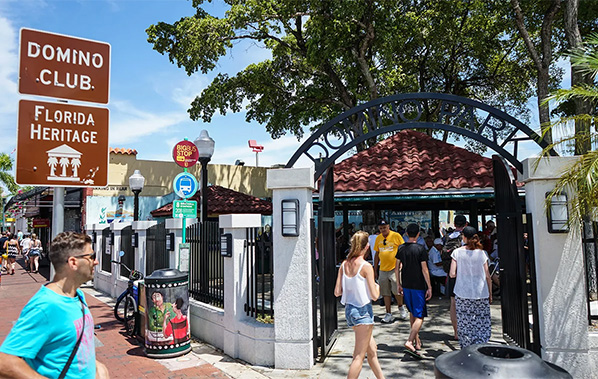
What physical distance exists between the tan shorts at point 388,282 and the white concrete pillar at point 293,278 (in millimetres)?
2587

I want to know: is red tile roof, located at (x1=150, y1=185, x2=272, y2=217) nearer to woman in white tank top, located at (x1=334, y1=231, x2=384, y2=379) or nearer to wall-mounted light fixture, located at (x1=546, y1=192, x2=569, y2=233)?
woman in white tank top, located at (x1=334, y1=231, x2=384, y2=379)

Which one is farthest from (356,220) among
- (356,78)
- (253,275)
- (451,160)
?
(253,275)

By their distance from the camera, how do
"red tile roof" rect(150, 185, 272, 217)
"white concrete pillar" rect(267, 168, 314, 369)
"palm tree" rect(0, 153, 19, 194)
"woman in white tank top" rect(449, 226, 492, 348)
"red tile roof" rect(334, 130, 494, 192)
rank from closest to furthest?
"woman in white tank top" rect(449, 226, 492, 348)
"white concrete pillar" rect(267, 168, 314, 369)
"red tile roof" rect(334, 130, 494, 192)
"red tile roof" rect(150, 185, 272, 217)
"palm tree" rect(0, 153, 19, 194)

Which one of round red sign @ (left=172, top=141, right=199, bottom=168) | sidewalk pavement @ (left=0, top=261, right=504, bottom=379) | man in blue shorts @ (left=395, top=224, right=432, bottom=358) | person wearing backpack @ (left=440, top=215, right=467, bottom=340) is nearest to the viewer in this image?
sidewalk pavement @ (left=0, top=261, right=504, bottom=379)

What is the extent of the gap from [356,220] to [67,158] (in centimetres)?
2358

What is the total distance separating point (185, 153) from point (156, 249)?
2182 mm

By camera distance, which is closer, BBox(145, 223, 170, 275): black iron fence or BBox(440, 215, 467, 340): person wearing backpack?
BBox(440, 215, 467, 340): person wearing backpack

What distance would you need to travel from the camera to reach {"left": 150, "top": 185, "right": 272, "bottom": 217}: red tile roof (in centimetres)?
1577

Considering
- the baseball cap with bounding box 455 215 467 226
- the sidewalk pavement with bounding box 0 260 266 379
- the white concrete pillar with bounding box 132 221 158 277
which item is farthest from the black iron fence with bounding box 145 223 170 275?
the baseball cap with bounding box 455 215 467 226

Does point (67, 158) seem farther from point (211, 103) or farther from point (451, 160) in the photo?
point (211, 103)

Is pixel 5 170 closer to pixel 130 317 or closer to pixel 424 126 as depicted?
pixel 130 317

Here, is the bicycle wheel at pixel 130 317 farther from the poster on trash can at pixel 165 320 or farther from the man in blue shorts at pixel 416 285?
the man in blue shorts at pixel 416 285

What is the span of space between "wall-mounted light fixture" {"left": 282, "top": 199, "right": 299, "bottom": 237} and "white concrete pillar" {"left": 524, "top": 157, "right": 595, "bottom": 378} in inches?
115

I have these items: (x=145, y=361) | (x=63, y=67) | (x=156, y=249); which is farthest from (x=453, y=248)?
(x=63, y=67)
